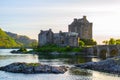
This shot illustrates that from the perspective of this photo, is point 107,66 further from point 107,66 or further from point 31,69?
point 31,69

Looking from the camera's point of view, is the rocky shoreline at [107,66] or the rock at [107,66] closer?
the rocky shoreline at [107,66]

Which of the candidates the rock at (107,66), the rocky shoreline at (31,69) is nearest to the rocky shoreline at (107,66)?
the rock at (107,66)

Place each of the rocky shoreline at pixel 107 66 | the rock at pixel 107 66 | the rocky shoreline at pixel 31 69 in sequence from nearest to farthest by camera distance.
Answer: the rocky shoreline at pixel 31 69 → the rocky shoreline at pixel 107 66 → the rock at pixel 107 66

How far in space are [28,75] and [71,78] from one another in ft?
36.5

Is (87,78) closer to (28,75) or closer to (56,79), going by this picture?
(56,79)

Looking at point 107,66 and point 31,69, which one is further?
point 107,66

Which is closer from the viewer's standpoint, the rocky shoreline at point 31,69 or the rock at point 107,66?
the rocky shoreline at point 31,69

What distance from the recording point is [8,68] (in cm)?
10081

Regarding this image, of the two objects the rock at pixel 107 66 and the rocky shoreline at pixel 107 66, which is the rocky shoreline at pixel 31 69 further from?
the rock at pixel 107 66

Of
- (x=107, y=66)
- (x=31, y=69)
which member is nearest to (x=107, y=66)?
(x=107, y=66)

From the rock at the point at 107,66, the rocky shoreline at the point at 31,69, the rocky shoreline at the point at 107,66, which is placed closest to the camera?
the rocky shoreline at the point at 31,69

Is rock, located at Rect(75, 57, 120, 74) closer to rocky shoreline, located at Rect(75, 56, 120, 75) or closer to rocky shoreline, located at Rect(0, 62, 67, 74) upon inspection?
rocky shoreline, located at Rect(75, 56, 120, 75)

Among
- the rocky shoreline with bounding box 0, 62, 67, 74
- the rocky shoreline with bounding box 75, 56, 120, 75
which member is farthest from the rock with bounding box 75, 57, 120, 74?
the rocky shoreline with bounding box 0, 62, 67, 74

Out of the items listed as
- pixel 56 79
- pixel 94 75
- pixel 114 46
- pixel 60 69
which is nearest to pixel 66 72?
pixel 60 69
